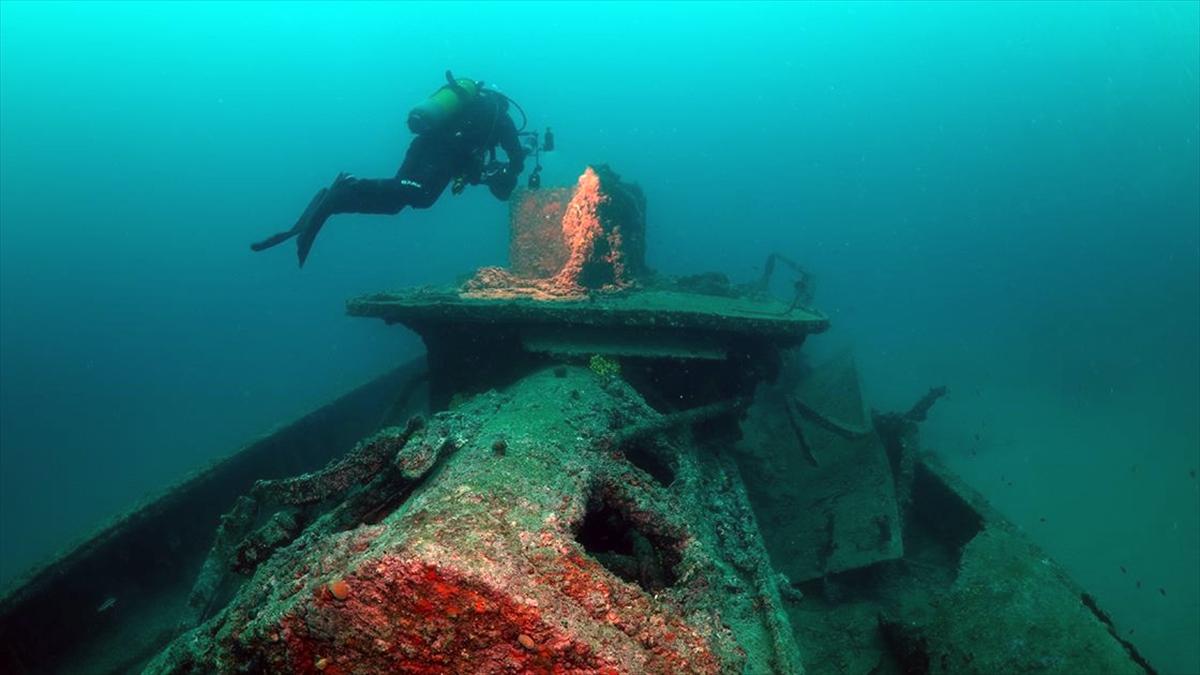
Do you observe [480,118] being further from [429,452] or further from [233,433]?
[233,433]

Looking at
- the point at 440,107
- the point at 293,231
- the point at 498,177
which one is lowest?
the point at 293,231

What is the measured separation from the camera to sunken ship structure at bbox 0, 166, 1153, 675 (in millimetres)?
1454

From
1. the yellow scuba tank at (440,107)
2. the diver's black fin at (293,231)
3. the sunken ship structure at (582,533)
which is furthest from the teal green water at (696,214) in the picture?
the yellow scuba tank at (440,107)

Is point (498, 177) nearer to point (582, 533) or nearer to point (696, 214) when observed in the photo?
point (582, 533)

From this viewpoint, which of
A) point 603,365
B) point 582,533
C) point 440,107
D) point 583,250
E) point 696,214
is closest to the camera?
point 582,533

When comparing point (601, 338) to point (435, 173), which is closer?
point (601, 338)

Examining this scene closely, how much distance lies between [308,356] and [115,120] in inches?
3274

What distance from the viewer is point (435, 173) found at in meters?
6.41

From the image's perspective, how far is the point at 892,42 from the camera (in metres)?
120

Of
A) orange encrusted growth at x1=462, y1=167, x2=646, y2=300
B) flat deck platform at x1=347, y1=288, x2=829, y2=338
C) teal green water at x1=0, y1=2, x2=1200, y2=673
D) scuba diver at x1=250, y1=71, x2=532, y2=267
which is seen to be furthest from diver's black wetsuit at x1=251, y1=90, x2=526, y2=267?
teal green water at x1=0, y1=2, x2=1200, y2=673

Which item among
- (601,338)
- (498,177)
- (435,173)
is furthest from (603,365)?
(498,177)

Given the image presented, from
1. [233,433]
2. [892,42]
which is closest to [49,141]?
[233,433]

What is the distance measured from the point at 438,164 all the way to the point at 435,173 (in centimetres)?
12

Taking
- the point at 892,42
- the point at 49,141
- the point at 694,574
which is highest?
the point at 892,42
